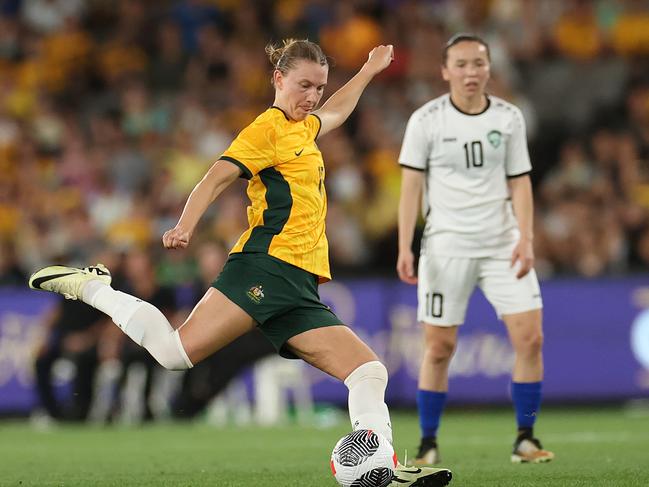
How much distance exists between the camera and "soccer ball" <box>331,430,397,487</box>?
19.1ft

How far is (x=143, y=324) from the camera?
636 cm

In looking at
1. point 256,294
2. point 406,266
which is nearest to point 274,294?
point 256,294

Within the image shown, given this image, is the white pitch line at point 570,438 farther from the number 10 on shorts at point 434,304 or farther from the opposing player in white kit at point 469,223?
the number 10 on shorts at point 434,304

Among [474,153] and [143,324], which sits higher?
[474,153]

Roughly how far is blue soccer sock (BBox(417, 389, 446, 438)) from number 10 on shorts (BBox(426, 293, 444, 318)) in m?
0.50

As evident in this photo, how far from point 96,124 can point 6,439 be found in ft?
22.2

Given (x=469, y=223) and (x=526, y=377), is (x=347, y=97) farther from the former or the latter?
(x=526, y=377)

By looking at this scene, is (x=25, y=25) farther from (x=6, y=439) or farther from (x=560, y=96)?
(x=6, y=439)

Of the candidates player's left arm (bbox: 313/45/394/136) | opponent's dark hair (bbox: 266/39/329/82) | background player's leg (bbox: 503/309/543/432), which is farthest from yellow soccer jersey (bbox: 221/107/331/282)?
background player's leg (bbox: 503/309/543/432)

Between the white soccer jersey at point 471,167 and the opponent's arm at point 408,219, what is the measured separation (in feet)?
0.27

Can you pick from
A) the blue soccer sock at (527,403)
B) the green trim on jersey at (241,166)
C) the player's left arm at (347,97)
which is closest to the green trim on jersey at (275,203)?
the green trim on jersey at (241,166)

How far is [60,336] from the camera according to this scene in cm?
1376

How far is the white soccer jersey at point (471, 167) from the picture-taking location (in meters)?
8.12

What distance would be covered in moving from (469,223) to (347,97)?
61.7 inches
